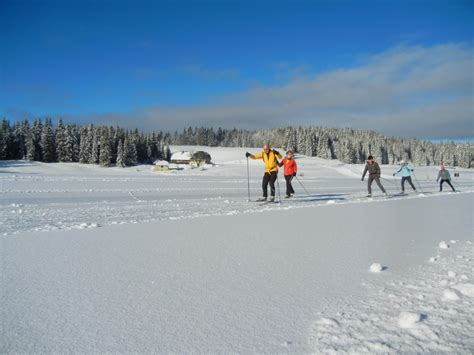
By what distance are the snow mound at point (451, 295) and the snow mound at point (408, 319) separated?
20.6 inches

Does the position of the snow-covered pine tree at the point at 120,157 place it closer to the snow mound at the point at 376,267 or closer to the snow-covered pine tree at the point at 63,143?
the snow-covered pine tree at the point at 63,143

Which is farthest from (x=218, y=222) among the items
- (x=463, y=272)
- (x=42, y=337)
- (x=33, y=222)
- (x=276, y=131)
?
(x=276, y=131)

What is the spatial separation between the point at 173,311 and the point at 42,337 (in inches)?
31.6

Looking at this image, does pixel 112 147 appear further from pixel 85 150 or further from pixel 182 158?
pixel 182 158

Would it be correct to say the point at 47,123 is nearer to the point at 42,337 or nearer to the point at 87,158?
the point at 87,158

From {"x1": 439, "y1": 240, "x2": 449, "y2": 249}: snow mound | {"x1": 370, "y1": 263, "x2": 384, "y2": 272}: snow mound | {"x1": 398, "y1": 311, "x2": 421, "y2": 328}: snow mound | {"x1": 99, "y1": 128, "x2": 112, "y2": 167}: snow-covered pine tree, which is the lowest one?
{"x1": 439, "y1": 240, "x2": 449, "y2": 249}: snow mound

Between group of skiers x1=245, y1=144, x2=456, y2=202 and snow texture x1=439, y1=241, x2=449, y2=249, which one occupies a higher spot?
group of skiers x1=245, y1=144, x2=456, y2=202

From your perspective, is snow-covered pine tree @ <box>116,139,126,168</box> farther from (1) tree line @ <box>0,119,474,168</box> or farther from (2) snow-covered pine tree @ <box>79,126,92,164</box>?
(2) snow-covered pine tree @ <box>79,126,92,164</box>

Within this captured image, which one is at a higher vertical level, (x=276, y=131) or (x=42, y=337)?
(x=276, y=131)

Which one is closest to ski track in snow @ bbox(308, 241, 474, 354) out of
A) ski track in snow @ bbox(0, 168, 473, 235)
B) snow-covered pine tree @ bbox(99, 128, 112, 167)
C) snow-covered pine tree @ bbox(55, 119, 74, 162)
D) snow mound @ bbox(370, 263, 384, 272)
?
snow mound @ bbox(370, 263, 384, 272)

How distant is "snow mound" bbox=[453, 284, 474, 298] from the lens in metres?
2.67

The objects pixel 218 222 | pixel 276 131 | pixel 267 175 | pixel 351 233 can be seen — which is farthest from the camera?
pixel 276 131

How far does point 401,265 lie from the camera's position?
3.55m

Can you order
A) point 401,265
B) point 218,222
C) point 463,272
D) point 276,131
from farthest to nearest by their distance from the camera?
point 276,131 → point 218,222 → point 401,265 → point 463,272
